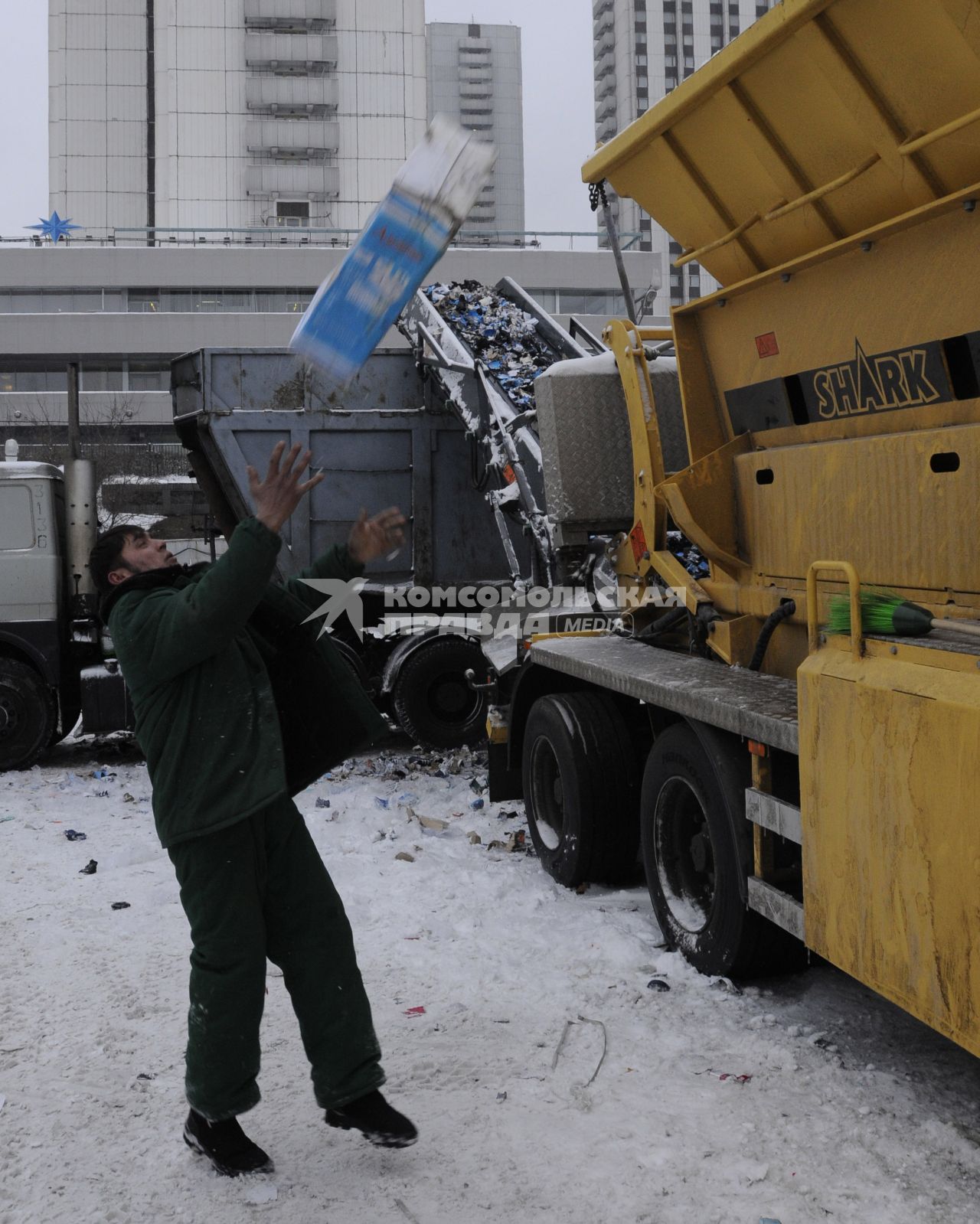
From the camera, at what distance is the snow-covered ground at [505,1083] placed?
2732mm

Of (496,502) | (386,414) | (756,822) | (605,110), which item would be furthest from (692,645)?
(605,110)

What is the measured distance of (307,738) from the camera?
3176 millimetres

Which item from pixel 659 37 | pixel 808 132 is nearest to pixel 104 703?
pixel 808 132

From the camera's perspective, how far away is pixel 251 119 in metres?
59.0

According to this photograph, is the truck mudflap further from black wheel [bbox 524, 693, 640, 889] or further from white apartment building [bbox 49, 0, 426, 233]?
white apartment building [bbox 49, 0, 426, 233]

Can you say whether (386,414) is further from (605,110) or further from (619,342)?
(605,110)

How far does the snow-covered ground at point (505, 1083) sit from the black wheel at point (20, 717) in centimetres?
337

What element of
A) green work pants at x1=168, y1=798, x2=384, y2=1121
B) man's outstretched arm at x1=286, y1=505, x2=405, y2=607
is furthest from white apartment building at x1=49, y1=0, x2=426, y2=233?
green work pants at x1=168, y1=798, x2=384, y2=1121

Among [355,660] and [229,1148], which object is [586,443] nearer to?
[229,1148]

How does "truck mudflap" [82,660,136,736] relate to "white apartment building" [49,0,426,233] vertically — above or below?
below

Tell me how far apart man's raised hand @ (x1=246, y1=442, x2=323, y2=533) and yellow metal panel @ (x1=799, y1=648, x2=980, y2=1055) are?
145 cm

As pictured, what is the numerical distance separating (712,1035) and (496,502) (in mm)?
5026

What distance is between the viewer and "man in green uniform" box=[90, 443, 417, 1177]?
2740mm

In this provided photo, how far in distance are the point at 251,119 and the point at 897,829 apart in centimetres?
6346
